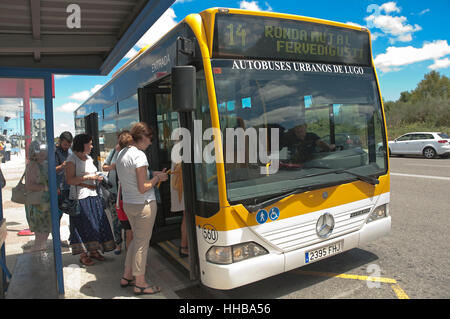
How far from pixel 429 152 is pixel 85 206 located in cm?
1867

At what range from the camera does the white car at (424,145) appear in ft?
57.8

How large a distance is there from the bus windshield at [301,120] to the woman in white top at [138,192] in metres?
0.96

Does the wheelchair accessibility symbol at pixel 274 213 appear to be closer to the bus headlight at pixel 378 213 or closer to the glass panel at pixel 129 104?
the bus headlight at pixel 378 213

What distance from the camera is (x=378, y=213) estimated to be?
4168mm

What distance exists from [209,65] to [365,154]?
7.35 feet

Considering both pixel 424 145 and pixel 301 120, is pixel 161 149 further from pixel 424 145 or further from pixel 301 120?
pixel 424 145

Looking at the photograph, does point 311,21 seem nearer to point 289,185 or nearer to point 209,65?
point 209,65

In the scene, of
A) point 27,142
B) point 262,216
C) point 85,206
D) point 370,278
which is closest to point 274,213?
point 262,216

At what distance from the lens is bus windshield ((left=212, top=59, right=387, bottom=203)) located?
3189 millimetres

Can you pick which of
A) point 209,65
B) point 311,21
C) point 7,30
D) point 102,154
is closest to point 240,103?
point 209,65

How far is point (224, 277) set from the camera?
10.1ft

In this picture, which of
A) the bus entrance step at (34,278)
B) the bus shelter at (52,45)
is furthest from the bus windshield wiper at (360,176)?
the bus entrance step at (34,278)

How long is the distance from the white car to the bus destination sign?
53.7ft
